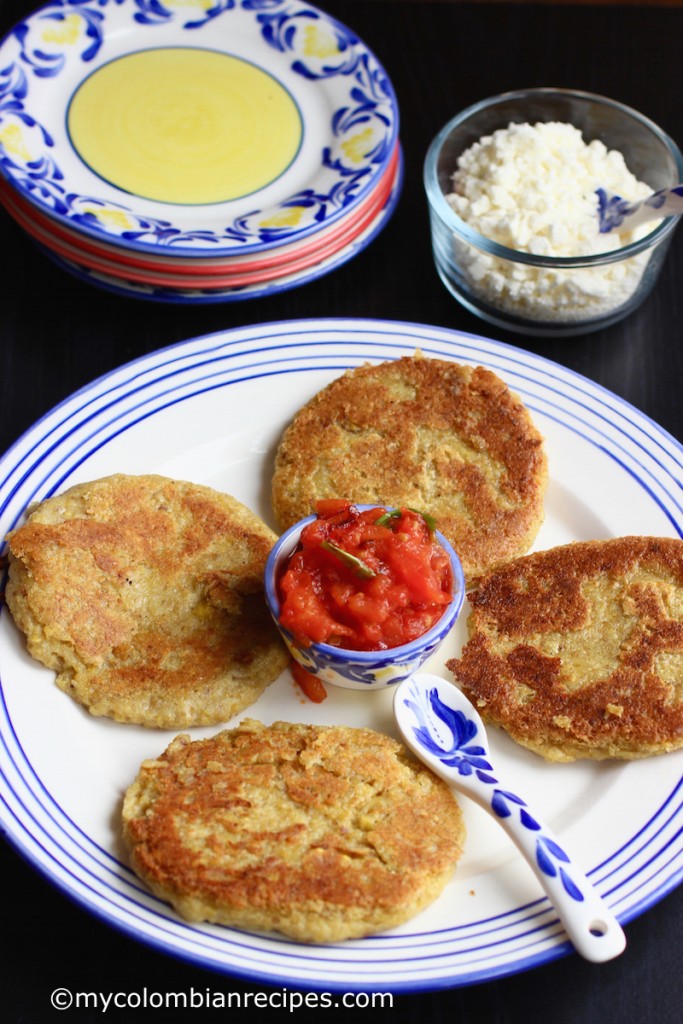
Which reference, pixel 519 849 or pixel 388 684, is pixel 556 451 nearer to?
pixel 388 684

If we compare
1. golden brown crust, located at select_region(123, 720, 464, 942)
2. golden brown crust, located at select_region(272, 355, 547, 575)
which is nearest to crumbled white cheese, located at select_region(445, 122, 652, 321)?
golden brown crust, located at select_region(272, 355, 547, 575)

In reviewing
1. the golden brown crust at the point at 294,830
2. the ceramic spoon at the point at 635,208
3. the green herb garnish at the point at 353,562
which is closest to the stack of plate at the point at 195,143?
the ceramic spoon at the point at 635,208

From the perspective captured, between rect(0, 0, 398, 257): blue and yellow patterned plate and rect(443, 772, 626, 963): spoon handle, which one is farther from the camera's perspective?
rect(0, 0, 398, 257): blue and yellow patterned plate

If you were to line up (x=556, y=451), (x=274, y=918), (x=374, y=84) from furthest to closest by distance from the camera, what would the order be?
(x=374, y=84), (x=556, y=451), (x=274, y=918)

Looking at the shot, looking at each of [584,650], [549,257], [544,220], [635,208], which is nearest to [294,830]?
[584,650]

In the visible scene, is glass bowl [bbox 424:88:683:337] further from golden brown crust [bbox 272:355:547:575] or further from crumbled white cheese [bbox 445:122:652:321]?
golden brown crust [bbox 272:355:547:575]

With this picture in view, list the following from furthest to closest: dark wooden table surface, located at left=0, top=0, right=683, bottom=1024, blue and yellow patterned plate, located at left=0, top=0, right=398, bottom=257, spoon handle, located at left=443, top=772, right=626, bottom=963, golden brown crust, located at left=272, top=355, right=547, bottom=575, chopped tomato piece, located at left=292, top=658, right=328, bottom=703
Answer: blue and yellow patterned plate, located at left=0, top=0, right=398, bottom=257 → golden brown crust, located at left=272, top=355, right=547, bottom=575 → chopped tomato piece, located at left=292, top=658, right=328, bottom=703 → dark wooden table surface, located at left=0, top=0, right=683, bottom=1024 → spoon handle, located at left=443, top=772, right=626, bottom=963

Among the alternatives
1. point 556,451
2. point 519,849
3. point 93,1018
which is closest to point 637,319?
point 556,451
